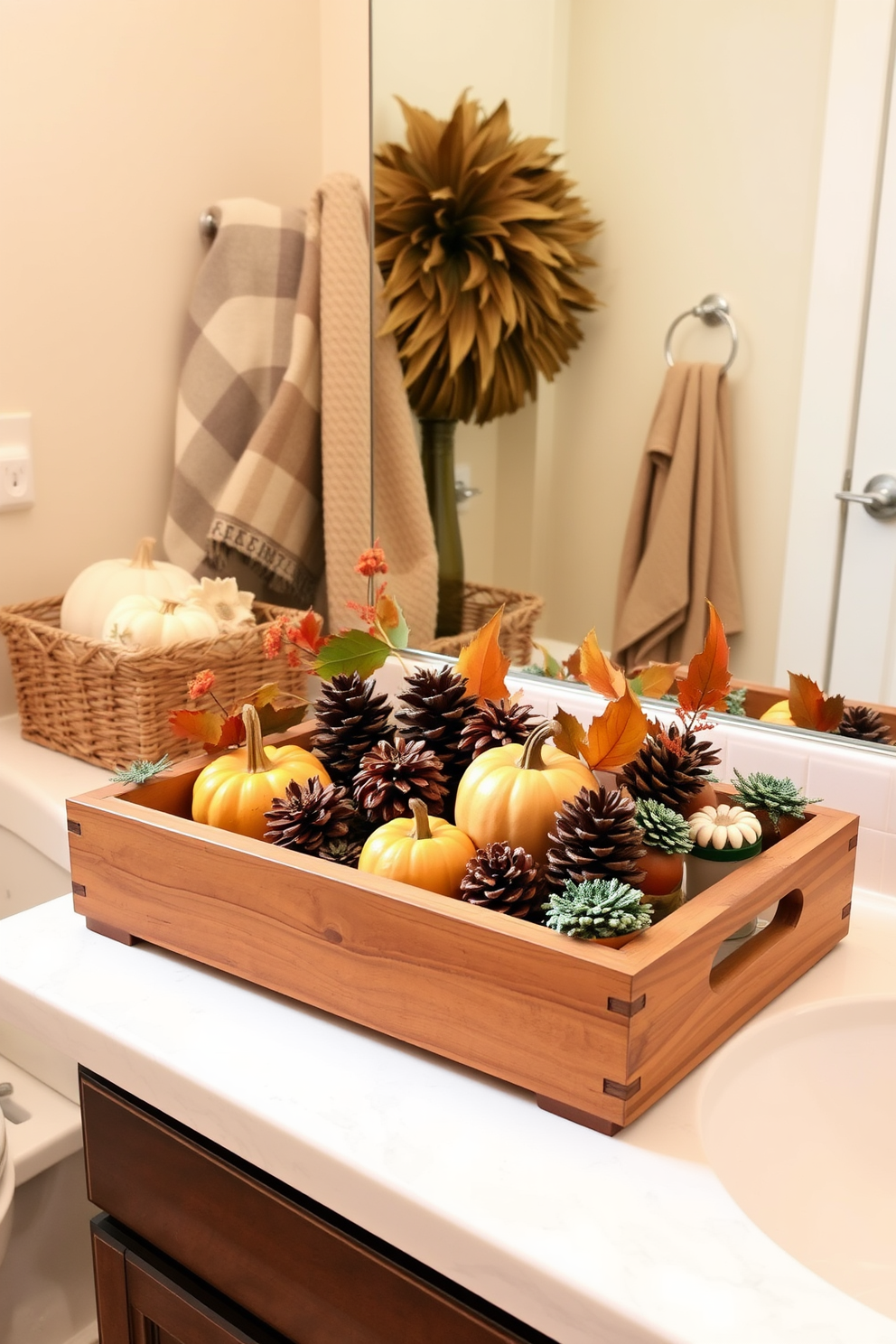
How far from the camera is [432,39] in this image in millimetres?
1218

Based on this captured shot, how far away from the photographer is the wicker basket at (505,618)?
1187 mm

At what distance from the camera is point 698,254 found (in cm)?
100

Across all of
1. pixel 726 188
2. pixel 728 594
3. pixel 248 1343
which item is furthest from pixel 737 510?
pixel 248 1343

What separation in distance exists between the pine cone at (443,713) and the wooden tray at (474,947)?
6.0 inches

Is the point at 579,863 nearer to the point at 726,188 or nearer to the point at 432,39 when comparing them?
the point at 726,188

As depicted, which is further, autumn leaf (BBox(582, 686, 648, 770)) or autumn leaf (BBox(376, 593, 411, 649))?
autumn leaf (BBox(376, 593, 411, 649))

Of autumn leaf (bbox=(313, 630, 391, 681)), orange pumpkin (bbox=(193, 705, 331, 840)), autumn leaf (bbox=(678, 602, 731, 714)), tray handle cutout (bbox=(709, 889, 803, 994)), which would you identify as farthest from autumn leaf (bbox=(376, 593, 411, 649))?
tray handle cutout (bbox=(709, 889, 803, 994))

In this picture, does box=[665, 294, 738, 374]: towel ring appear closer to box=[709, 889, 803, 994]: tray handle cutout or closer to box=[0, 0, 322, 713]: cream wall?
box=[709, 889, 803, 994]: tray handle cutout

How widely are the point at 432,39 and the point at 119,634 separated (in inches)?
28.6

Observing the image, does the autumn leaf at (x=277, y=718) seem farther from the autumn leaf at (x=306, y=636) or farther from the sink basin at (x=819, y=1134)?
the sink basin at (x=819, y=1134)

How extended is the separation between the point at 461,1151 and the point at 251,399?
1.08 m

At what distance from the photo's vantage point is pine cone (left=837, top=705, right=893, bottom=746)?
3.15ft

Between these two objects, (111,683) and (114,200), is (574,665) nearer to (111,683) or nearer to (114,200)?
(111,683)

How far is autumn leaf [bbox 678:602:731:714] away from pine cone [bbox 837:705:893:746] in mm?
274
